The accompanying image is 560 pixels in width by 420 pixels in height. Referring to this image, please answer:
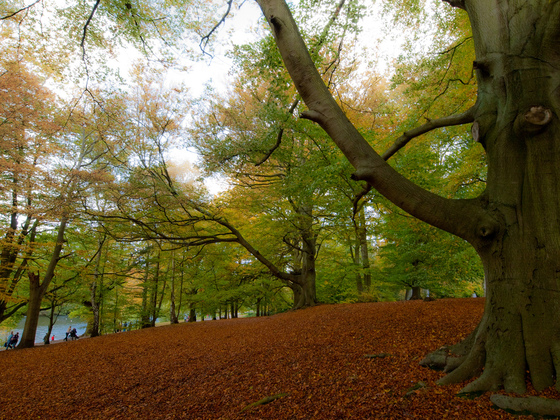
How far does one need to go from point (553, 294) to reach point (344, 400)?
183cm

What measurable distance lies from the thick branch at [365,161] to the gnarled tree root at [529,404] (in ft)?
3.77

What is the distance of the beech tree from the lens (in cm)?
208

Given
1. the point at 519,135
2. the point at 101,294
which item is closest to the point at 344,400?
the point at 519,135

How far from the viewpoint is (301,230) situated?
349 inches

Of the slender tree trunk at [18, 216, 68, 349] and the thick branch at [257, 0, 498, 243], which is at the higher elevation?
the thick branch at [257, 0, 498, 243]

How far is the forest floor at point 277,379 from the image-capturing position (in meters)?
2.13

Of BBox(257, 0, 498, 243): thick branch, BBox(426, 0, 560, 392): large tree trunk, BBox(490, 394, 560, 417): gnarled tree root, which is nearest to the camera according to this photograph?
BBox(490, 394, 560, 417): gnarled tree root

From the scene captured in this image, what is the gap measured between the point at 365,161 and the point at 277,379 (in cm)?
251

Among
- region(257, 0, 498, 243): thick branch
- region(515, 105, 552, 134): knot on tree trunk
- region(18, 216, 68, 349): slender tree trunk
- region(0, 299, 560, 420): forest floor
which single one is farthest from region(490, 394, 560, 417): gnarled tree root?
region(18, 216, 68, 349): slender tree trunk

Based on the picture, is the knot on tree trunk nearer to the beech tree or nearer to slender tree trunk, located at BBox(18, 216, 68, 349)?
the beech tree

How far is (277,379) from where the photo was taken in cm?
294

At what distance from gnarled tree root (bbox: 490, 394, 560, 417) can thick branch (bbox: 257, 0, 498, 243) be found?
3.77ft

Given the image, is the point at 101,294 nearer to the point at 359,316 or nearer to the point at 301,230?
the point at 301,230

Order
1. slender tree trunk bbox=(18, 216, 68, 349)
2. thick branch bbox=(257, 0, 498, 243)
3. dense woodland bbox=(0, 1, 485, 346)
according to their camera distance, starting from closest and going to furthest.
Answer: thick branch bbox=(257, 0, 498, 243), dense woodland bbox=(0, 1, 485, 346), slender tree trunk bbox=(18, 216, 68, 349)
